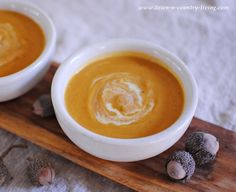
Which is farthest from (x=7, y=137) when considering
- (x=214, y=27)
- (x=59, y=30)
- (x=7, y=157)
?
(x=214, y=27)

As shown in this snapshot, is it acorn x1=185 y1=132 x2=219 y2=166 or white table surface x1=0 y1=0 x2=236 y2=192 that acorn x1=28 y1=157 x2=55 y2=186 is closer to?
white table surface x1=0 y1=0 x2=236 y2=192

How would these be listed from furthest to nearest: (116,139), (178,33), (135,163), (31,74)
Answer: (178,33) → (31,74) → (135,163) → (116,139)

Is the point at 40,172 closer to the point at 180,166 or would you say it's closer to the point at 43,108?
the point at 43,108

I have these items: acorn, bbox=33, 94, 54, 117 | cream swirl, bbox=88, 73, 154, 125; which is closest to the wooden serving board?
acorn, bbox=33, 94, 54, 117

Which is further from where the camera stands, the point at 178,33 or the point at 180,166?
the point at 178,33

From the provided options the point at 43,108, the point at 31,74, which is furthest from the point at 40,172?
the point at 31,74

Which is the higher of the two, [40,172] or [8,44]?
[8,44]

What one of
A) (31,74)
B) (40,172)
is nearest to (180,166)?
(40,172)

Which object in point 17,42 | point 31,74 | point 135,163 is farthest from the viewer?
point 17,42
